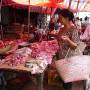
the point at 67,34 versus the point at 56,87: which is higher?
the point at 67,34

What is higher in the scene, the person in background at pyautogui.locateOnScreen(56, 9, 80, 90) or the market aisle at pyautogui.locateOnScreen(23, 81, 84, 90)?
the person in background at pyautogui.locateOnScreen(56, 9, 80, 90)

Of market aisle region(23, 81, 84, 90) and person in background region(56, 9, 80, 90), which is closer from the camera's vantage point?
person in background region(56, 9, 80, 90)

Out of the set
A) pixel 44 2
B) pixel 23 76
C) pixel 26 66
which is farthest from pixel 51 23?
pixel 26 66

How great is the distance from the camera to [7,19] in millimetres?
12000

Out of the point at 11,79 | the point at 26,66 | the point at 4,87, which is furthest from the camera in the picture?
the point at 11,79

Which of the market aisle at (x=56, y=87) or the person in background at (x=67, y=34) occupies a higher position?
the person in background at (x=67, y=34)

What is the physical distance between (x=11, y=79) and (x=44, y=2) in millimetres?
3960

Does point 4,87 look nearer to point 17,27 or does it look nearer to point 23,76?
point 23,76

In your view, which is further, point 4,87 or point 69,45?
point 4,87

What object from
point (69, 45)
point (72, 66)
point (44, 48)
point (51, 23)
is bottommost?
point (51, 23)

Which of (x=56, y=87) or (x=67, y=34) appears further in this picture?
(x=56, y=87)

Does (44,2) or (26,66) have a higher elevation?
(44,2)

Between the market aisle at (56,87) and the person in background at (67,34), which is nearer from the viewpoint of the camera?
the person in background at (67,34)

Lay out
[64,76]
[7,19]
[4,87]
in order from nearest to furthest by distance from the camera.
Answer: [64,76]
[4,87]
[7,19]
